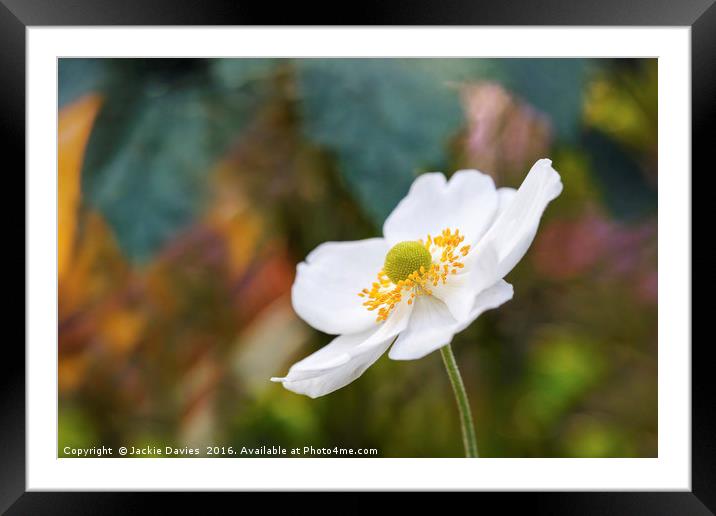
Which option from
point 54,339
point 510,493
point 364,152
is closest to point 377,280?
point 364,152

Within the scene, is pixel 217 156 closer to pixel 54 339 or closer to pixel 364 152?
pixel 364 152

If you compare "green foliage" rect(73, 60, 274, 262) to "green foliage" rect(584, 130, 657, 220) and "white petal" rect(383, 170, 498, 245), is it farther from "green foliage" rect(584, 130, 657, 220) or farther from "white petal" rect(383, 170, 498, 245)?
"green foliage" rect(584, 130, 657, 220)

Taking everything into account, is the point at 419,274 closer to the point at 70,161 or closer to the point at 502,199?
the point at 502,199

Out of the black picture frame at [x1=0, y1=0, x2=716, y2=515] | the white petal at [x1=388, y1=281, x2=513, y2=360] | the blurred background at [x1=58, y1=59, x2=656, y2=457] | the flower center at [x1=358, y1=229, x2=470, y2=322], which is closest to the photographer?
the white petal at [x1=388, y1=281, x2=513, y2=360]

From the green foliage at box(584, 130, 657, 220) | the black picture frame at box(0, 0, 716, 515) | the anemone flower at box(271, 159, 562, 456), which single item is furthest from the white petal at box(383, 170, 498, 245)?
the green foliage at box(584, 130, 657, 220)

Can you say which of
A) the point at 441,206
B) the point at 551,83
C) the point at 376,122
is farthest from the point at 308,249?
the point at 551,83

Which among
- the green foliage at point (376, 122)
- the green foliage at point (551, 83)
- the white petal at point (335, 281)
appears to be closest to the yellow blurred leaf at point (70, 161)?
the green foliage at point (376, 122)

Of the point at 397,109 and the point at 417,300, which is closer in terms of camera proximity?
the point at 417,300
